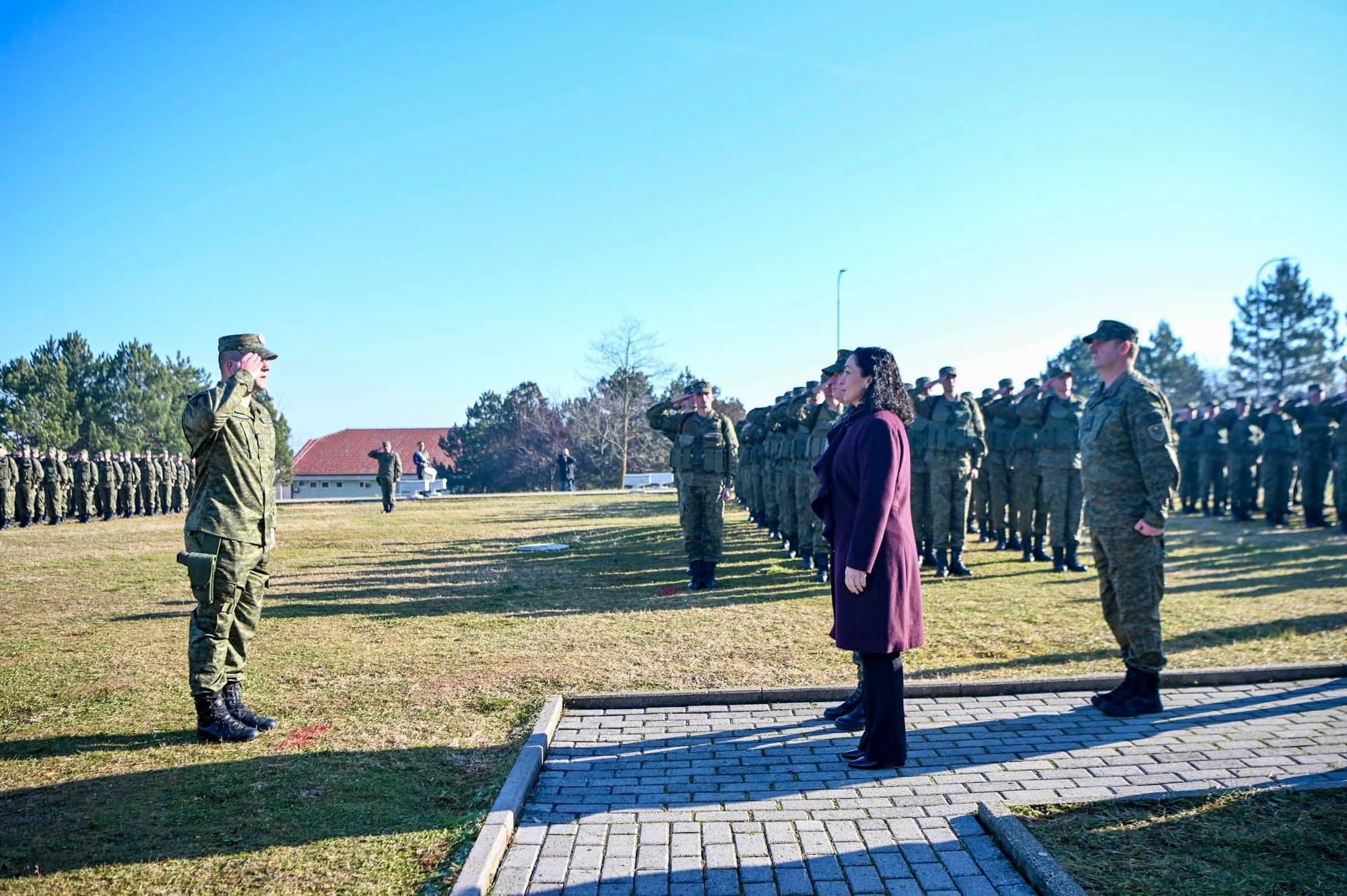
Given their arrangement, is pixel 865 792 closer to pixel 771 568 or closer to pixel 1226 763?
pixel 1226 763

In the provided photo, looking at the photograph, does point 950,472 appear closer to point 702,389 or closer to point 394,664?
point 702,389

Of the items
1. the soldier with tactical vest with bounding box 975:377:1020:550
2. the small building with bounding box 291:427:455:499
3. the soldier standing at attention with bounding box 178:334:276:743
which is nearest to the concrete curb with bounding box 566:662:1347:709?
the soldier standing at attention with bounding box 178:334:276:743

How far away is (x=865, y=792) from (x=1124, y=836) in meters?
1.13

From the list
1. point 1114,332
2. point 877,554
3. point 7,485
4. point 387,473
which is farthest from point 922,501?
point 7,485

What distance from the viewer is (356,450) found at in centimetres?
7106

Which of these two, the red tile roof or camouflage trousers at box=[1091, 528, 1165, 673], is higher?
the red tile roof

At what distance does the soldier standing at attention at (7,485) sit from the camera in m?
22.4

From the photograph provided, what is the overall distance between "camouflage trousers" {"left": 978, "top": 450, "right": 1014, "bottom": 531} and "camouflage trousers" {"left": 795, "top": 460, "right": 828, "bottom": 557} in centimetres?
343

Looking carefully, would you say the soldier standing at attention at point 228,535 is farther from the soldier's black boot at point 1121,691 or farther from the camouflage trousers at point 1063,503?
the camouflage trousers at point 1063,503

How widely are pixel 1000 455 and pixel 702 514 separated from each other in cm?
580

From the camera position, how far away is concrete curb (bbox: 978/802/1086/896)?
125 inches

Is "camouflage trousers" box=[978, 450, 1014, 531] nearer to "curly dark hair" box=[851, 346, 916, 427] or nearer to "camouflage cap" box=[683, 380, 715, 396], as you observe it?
"camouflage cap" box=[683, 380, 715, 396]

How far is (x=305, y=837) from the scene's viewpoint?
12.7 ft

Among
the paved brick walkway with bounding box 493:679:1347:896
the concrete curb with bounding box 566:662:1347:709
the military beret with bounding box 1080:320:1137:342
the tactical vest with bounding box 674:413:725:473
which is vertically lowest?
the paved brick walkway with bounding box 493:679:1347:896
